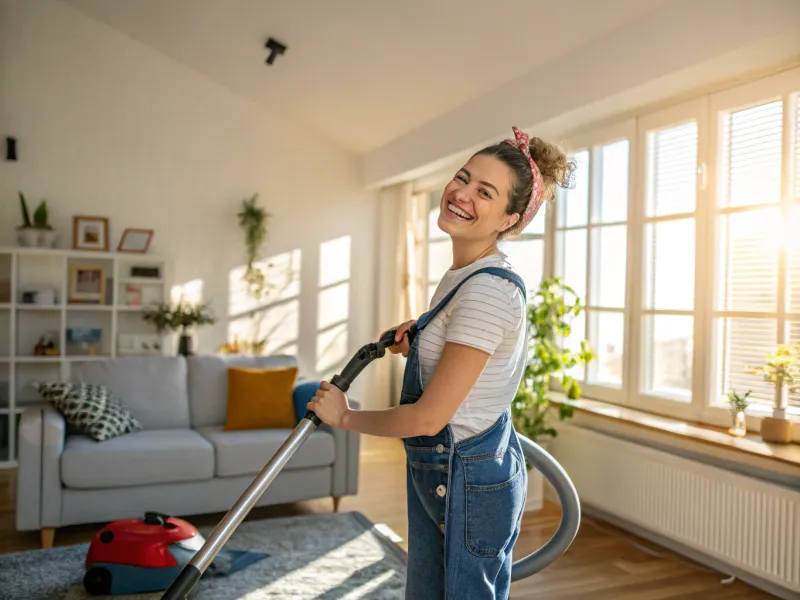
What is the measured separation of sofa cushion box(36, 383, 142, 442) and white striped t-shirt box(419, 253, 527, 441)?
104 inches

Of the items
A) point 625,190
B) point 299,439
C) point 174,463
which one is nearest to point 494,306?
point 299,439

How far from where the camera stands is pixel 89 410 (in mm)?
3553

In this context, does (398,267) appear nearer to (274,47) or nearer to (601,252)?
(274,47)

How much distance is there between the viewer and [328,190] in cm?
663

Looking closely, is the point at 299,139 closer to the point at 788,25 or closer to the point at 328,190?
the point at 328,190

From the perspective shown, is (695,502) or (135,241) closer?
(695,502)

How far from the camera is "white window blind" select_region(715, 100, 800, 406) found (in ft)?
10.2

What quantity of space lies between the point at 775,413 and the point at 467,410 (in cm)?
222

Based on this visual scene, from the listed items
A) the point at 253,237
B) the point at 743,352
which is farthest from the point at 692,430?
the point at 253,237

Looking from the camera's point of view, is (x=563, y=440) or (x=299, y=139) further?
(x=299, y=139)

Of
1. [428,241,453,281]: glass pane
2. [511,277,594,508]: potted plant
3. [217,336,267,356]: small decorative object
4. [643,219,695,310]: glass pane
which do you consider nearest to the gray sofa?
[511,277,594,508]: potted plant

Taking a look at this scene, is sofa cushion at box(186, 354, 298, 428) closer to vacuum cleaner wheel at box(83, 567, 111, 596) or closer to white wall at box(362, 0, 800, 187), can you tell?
vacuum cleaner wheel at box(83, 567, 111, 596)

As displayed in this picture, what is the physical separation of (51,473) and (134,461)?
35 cm

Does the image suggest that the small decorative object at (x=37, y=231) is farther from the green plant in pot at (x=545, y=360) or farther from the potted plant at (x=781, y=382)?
the potted plant at (x=781, y=382)
